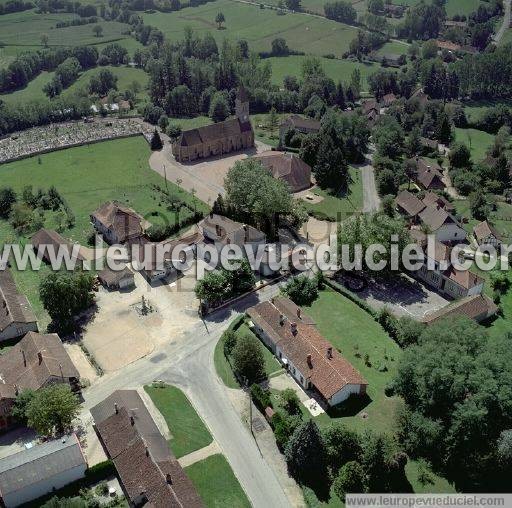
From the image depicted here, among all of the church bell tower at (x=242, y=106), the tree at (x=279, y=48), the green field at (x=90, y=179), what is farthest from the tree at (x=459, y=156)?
the tree at (x=279, y=48)

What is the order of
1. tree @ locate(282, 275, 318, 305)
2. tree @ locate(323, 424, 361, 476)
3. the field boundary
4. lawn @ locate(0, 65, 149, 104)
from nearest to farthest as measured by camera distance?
1. tree @ locate(323, 424, 361, 476)
2. tree @ locate(282, 275, 318, 305)
3. the field boundary
4. lawn @ locate(0, 65, 149, 104)

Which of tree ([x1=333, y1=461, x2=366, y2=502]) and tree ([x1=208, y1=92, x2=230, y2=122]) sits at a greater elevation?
tree ([x1=208, y1=92, x2=230, y2=122])

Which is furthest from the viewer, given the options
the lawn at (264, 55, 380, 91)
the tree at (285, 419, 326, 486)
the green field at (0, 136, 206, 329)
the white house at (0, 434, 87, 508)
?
the lawn at (264, 55, 380, 91)

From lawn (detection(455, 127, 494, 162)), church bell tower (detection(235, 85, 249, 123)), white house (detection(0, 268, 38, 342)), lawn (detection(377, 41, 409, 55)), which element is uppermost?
church bell tower (detection(235, 85, 249, 123))

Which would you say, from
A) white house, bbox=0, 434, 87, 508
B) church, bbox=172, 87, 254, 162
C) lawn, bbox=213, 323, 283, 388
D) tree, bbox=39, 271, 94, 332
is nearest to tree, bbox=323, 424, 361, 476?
lawn, bbox=213, 323, 283, 388

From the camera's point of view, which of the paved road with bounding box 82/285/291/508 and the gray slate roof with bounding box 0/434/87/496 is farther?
the paved road with bounding box 82/285/291/508

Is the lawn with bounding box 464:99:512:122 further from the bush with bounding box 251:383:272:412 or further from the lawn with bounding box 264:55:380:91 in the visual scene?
the bush with bounding box 251:383:272:412

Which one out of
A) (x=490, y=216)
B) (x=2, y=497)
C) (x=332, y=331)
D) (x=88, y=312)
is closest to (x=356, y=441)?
(x=332, y=331)
